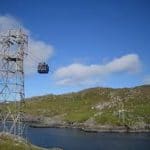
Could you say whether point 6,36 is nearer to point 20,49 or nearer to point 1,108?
point 20,49

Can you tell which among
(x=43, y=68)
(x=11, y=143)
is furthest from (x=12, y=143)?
(x=43, y=68)

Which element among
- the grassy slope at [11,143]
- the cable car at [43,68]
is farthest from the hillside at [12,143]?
the cable car at [43,68]

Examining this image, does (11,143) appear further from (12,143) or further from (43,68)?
(43,68)

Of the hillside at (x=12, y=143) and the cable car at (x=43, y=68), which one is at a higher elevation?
the cable car at (x=43, y=68)

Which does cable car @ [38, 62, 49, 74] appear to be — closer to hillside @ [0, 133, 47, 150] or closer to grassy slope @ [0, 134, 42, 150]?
hillside @ [0, 133, 47, 150]

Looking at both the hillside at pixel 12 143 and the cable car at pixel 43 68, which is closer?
the hillside at pixel 12 143

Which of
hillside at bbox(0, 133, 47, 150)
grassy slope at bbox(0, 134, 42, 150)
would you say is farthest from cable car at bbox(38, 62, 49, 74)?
grassy slope at bbox(0, 134, 42, 150)

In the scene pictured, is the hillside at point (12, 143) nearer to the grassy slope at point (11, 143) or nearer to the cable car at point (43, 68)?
the grassy slope at point (11, 143)

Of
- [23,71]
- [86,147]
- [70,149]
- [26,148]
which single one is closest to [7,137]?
[26,148]

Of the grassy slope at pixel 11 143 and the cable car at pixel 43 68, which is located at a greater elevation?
the cable car at pixel 43 68

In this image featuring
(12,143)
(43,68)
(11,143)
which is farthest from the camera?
(43,68)

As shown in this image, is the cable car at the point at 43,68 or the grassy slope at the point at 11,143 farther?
the cable car at the point at 43,68
